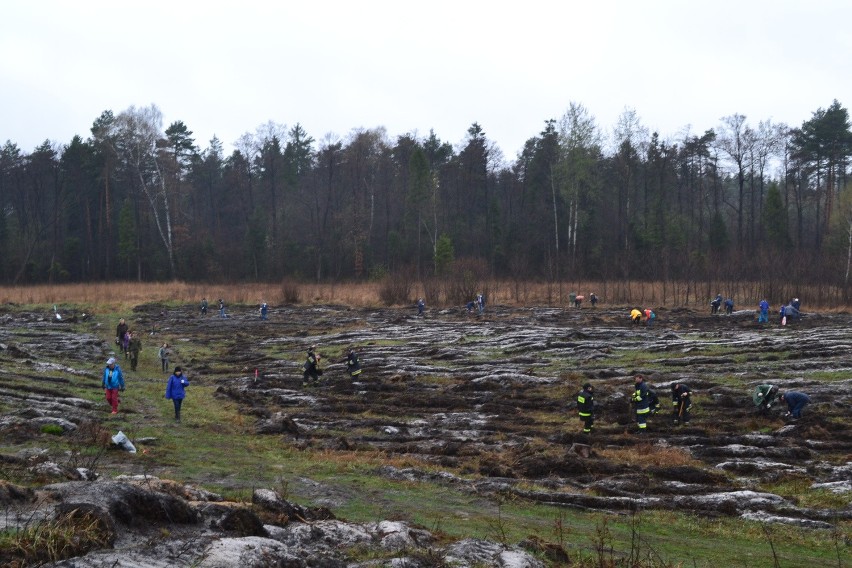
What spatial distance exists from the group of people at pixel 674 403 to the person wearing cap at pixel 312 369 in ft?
38.4

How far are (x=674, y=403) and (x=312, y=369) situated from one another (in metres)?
14.0

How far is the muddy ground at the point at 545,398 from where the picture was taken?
1653 cm

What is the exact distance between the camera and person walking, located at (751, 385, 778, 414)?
22359mm

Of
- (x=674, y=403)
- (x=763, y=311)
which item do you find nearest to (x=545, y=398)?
(x=674, y=403)

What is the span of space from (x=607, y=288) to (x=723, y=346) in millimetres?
28433

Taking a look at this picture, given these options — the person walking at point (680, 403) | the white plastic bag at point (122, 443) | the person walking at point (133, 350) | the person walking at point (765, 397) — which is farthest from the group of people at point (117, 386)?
the person walking at point (765, 397)

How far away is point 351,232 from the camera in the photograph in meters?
88.9

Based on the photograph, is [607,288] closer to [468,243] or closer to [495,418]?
[468,243]

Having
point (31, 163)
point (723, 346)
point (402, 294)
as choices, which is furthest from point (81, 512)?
Result: point (31, 163)

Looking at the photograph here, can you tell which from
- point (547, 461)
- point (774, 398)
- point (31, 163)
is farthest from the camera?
point (31, 163)

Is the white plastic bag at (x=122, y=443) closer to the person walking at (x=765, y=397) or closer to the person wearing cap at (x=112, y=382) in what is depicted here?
the person wearing cap at (x=112, y=382)

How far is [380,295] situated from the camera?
6166cm

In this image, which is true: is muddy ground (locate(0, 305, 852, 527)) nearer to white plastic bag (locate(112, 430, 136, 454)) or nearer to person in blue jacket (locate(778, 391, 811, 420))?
person in blue jacket (locate(778, 391, 811, 420))

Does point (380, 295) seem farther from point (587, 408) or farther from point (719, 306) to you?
point (587, 408)
